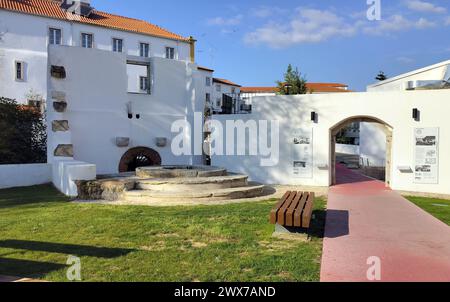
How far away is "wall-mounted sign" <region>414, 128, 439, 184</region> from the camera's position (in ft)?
42.8

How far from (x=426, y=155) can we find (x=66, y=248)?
11.9m

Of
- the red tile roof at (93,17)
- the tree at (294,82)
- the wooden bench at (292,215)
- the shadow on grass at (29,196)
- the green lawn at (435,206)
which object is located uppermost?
the red tile roof at (93,17)

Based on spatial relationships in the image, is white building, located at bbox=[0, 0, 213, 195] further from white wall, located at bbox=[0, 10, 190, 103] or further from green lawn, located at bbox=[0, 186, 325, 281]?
white wall, located at bbox=[0, 10, 190, 103]

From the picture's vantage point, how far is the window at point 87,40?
3378 cm

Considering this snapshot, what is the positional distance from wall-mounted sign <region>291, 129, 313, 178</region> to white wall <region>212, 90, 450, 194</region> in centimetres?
16

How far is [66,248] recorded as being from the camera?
18.5 ft

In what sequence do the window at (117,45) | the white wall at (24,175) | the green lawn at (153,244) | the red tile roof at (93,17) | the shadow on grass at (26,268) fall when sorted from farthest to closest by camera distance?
the window at (117,45), the red tile roof at (93,17), the white wall at (24,175), the green lawn at (153,244), the shadow on grass at (26,268)

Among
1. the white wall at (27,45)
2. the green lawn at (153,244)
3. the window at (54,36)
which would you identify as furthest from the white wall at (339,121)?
the window at (54,36)

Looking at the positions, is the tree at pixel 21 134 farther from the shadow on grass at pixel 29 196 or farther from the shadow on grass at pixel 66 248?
the shadow on grass at pixel 66 248

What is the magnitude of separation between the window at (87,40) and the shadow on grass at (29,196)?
24089mm

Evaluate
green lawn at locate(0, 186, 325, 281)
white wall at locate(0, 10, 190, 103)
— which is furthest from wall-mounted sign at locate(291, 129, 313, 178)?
white wall at locate(0, 10, 190, 103)

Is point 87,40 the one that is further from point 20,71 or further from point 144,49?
point 20,71

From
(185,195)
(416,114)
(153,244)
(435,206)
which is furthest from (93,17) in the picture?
(153,244)

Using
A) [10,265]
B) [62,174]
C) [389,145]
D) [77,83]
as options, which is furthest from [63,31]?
[10,265]
